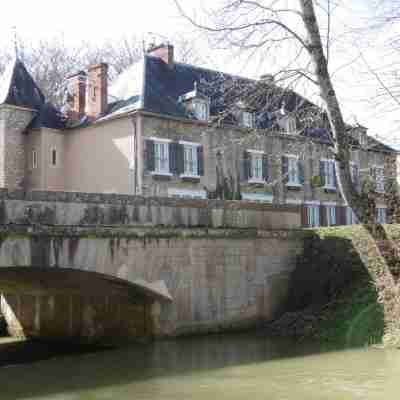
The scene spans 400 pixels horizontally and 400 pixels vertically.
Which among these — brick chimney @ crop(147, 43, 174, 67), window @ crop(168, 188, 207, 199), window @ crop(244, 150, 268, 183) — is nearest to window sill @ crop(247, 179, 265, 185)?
window @ crop(244, 150, 268, 183)

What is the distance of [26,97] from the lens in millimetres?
28375

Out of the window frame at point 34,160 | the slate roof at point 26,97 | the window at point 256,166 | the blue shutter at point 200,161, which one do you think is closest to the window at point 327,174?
the window at point 256,166

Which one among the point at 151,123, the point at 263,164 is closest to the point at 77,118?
the point at 151,123

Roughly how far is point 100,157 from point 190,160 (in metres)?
3.71

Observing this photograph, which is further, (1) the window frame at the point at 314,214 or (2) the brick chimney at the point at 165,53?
(1) the window frame at the point at 314,214

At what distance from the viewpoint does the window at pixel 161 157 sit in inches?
971

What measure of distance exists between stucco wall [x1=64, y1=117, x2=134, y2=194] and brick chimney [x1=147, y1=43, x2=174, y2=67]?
459 centimetres

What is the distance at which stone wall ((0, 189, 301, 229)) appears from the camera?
452 inches

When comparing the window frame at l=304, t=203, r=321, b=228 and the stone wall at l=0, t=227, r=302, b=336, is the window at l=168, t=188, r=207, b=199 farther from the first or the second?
the stone wall at l=0, t=227, r=302, b=336

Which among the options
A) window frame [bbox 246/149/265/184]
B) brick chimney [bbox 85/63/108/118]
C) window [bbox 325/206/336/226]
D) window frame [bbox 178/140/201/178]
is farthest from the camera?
window [bbox 325/206/336/226]

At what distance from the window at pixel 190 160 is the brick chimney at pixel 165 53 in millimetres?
4565

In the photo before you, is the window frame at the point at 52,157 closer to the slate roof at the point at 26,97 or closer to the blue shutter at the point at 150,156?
the slate roof at the point at 26,97

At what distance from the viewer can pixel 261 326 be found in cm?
1541

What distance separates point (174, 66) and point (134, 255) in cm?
1688
